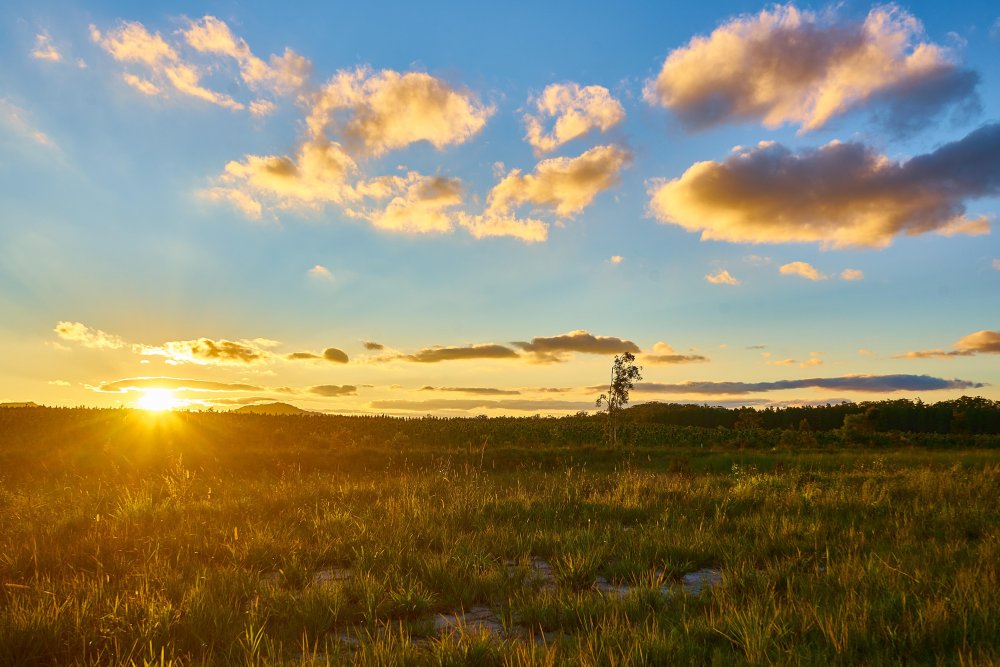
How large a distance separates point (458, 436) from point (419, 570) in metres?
30.6

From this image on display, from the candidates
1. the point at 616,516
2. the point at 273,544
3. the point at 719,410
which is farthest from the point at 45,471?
the point at 719,410

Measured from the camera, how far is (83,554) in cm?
715

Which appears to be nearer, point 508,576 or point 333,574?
point 508,576

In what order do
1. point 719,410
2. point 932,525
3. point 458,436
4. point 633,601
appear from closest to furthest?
point 633,601, point 932,525, point 458,436, point 719,410

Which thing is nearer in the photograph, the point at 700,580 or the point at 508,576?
the point at 508,576

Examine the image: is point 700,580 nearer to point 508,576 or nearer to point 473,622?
point 508,576

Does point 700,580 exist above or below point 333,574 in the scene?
below

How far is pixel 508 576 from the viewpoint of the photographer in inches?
233

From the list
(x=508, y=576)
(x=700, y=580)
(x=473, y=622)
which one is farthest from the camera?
(x=700, y=580)

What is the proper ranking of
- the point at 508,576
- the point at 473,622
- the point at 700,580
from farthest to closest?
the point at 700,580
the point at 508,576
the point at 473,622

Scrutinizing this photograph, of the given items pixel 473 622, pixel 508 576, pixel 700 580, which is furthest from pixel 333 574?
pixel 700 580

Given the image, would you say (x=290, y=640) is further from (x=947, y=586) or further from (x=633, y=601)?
(x=947, y=586)

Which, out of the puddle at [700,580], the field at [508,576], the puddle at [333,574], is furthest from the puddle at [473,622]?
the puddle at [700,580]

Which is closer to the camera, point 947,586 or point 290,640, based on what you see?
point 290,640
